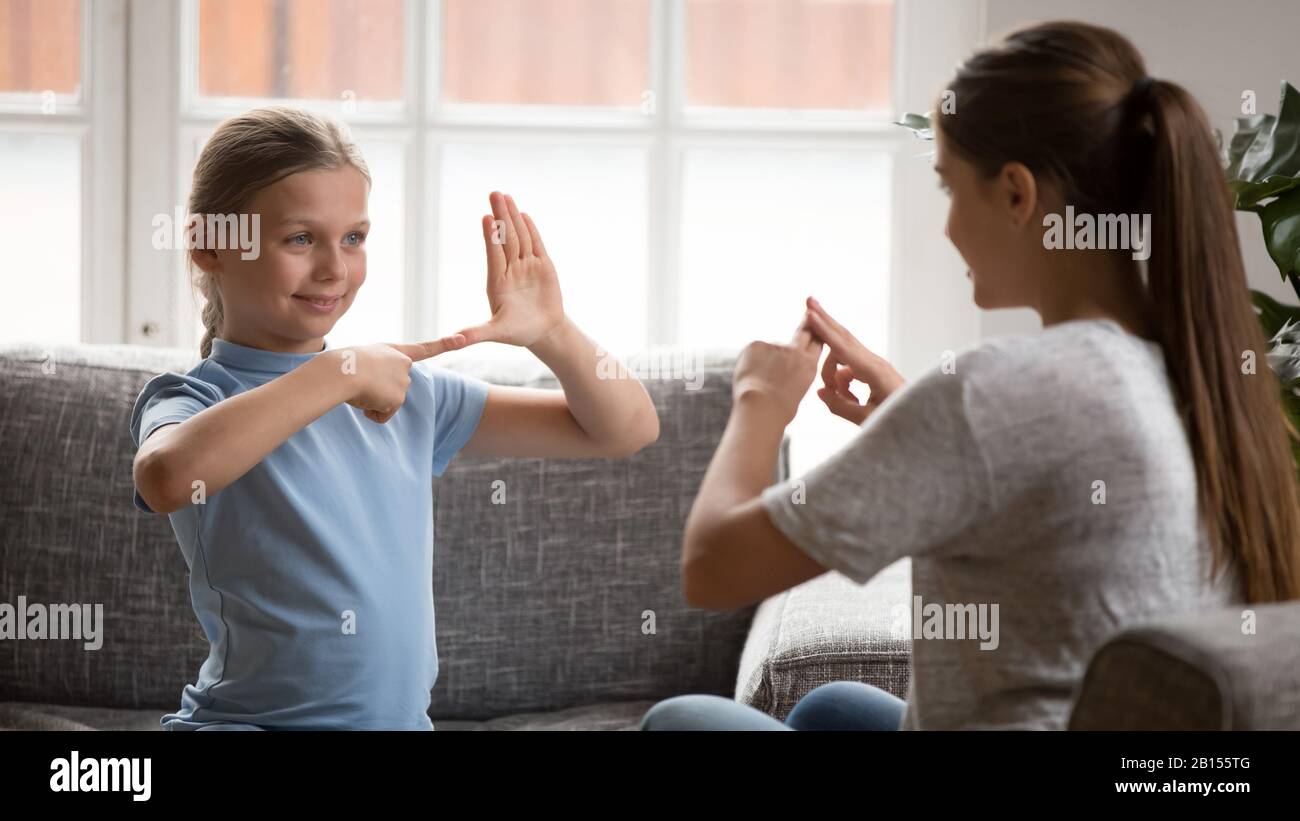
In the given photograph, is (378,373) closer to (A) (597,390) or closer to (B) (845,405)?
(A) (597,390)

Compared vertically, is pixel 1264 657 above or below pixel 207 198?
below

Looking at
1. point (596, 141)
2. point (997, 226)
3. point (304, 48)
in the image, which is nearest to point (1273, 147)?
point (997, 226)

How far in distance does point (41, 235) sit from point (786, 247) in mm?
1469

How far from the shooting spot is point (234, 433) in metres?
1.06

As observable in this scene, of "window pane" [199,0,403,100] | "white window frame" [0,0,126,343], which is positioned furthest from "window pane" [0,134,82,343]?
"window pane" [199,0,403,100]

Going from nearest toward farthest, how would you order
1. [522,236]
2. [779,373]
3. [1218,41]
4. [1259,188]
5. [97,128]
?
[779,373]
[522,236]
[1259,188]
[1218,41]
[97,128]

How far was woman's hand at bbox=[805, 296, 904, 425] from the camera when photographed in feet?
3.46

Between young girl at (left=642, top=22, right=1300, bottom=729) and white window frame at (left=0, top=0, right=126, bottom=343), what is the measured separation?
1.82m

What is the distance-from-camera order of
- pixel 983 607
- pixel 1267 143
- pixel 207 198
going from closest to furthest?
1. pixel 983 607
2. pixel 207 198
3. pixel 1267 143

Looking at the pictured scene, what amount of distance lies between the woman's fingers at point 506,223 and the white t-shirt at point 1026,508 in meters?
0.48

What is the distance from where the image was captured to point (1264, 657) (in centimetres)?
74
